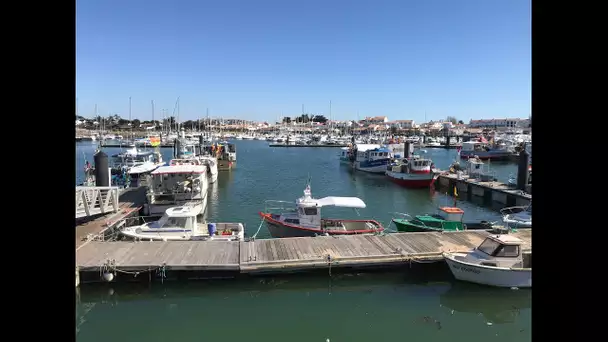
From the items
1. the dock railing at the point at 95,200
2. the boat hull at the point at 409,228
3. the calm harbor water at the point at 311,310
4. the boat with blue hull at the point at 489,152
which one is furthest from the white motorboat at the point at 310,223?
the boat with blue hull at the point at 489,152

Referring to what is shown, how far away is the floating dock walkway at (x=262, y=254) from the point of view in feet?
48.7

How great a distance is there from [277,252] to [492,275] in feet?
26.9

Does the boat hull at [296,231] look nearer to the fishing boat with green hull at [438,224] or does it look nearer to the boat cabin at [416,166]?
the fishing boat with green hull at [438,224]

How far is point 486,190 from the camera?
36906mm

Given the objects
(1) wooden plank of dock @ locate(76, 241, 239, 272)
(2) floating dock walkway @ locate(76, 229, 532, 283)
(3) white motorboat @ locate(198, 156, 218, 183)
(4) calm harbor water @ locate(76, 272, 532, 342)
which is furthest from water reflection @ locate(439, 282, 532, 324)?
(3) white motorboat @ locate(198, 156, 218, 183)

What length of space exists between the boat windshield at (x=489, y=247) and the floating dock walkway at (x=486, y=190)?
17.5m

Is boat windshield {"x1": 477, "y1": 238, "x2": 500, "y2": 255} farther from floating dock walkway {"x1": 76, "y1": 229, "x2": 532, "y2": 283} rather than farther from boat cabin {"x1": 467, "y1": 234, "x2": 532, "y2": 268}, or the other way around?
floating dock walkway {"x1": 76, "y1": 229, "x2": 532, "y2": 283}

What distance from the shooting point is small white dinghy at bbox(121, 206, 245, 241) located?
18.5 meters

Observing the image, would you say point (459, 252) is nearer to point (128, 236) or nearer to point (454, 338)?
point (454, 338)

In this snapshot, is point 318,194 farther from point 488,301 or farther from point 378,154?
point 488,301
